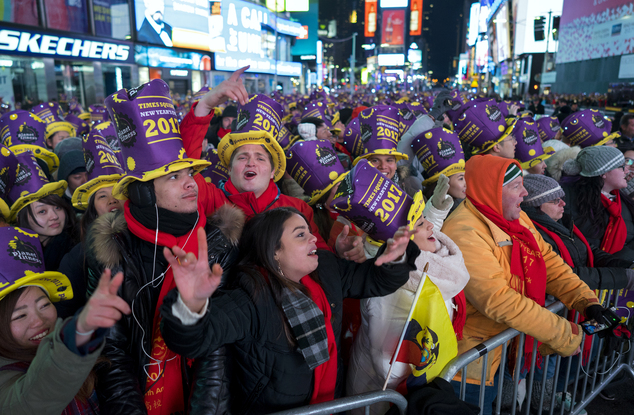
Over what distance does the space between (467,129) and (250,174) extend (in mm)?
3485

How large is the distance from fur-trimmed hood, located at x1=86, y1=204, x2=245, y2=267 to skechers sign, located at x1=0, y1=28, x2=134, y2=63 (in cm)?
1775

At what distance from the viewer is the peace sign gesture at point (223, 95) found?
251 cm

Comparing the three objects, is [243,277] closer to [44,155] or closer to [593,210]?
[593,210]

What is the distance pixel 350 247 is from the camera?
2576mm

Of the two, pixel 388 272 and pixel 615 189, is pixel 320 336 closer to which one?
pixel 388 272

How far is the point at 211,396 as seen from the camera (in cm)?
196

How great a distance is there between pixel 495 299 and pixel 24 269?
2533 millimetres

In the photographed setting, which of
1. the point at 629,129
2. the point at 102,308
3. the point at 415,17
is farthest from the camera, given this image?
the point at 415,17

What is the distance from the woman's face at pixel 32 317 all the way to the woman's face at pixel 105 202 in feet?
3.97

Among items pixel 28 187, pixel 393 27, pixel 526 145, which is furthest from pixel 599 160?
pixel 393 27

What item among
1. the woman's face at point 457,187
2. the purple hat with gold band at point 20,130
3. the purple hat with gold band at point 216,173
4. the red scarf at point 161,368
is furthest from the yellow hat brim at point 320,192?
the purple hat with gold band at point 20,130

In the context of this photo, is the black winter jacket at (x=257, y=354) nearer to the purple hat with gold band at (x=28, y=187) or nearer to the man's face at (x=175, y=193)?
the man's face at (x=175, y=193)

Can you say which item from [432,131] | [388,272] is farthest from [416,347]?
[432,131]

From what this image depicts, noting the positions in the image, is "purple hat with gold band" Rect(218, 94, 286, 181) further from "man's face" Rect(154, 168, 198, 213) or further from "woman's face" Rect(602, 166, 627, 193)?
"woman's face" Rect(602, 166, 627, 193)
